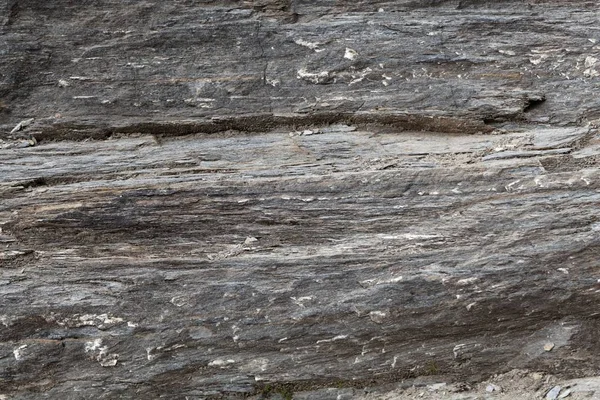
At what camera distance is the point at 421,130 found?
29.7 feet

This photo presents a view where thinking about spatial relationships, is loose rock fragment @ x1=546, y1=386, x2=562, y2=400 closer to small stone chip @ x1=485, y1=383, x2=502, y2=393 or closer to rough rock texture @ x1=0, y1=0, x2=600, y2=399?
rough rock texture @ x1=0, y1=0, x2=600, y2=399

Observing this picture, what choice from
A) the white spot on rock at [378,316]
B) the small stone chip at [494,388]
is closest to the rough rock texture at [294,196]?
the white spot on rock at [378,316]

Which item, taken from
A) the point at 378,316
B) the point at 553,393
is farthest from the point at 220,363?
the point at 553,393

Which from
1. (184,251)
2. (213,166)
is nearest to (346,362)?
(184,251)

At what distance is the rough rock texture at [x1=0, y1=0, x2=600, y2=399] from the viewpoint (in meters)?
8.49

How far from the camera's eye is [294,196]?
863cm

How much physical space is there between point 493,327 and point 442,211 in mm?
1595

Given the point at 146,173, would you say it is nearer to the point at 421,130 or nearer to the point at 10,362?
the point at 10,362

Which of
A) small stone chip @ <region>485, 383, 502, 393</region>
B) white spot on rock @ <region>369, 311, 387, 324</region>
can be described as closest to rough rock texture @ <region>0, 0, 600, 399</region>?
white spot on rock @ <region>369, 311, 387, 324</region>

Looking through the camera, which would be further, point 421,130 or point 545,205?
point 421,130

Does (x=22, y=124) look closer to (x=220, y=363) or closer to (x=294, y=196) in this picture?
(x=294, y=196)

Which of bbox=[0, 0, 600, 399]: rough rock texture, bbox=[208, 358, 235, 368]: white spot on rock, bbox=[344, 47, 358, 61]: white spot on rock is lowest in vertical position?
bbox=[208, 358, 235, 368]: white spot on rock

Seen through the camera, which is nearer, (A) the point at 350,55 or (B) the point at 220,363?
(B) the point at 220,363

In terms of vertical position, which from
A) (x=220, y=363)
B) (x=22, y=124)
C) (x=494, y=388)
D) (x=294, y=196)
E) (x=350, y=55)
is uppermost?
(x=350, y=55)
